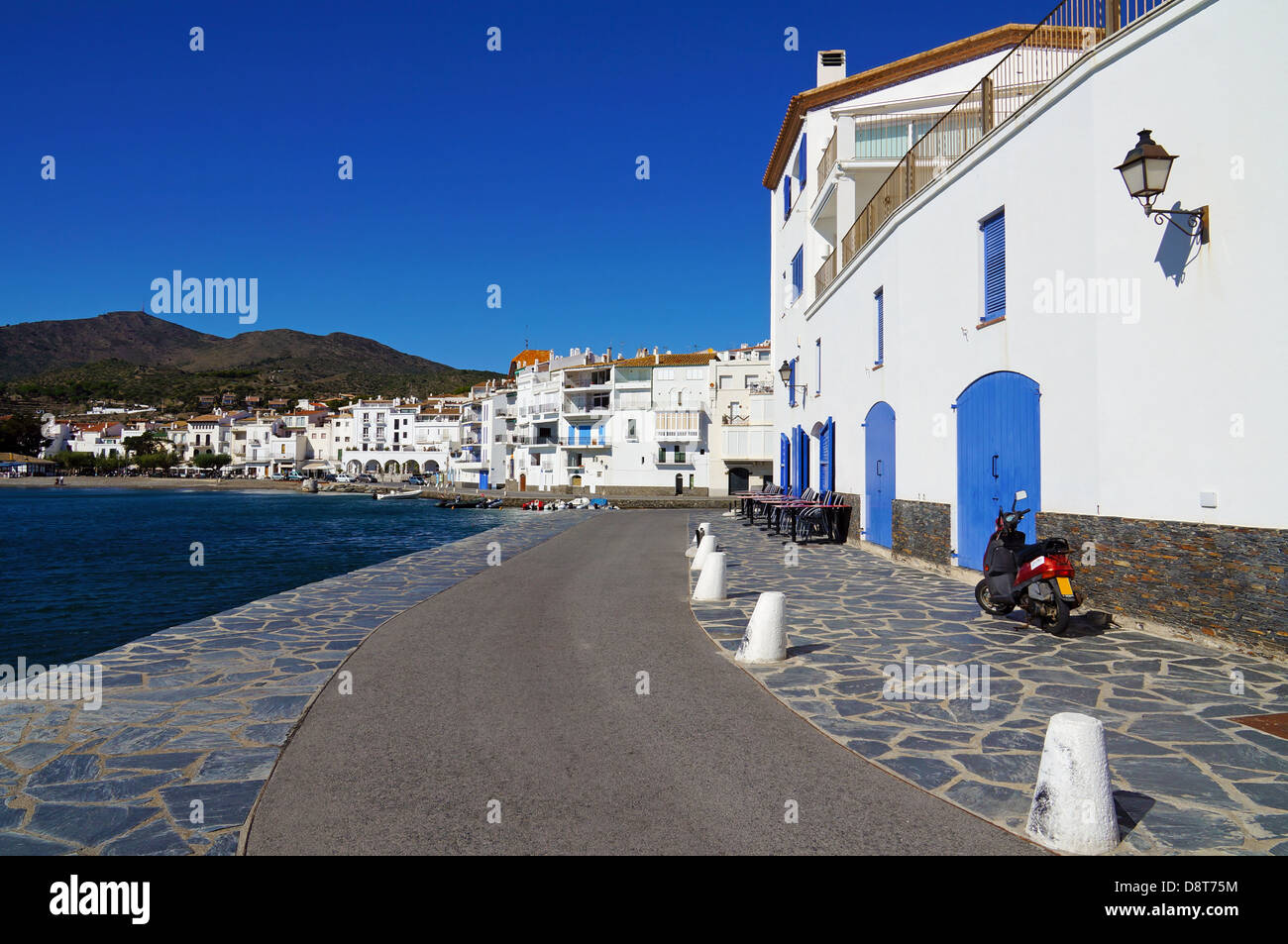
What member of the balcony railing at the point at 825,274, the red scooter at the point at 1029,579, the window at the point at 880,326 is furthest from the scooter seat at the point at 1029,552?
the balcony railing at the point at 825,274

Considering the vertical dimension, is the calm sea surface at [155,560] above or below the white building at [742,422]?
below

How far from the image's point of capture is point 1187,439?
7.90 meters

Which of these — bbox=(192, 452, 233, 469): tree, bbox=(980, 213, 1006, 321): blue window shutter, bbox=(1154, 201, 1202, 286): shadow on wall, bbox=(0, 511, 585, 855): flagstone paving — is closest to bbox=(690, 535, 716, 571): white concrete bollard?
bbox=(980, 213, 1006, 321): blue window shutter

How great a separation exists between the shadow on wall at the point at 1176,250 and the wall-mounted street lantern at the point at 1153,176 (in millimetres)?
41

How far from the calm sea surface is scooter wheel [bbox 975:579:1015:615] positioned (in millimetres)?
12534

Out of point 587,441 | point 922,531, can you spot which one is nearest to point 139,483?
point 587,441

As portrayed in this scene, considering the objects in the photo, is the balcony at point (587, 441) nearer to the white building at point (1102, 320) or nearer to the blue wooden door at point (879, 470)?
the blue wooden door at point (879, 470)

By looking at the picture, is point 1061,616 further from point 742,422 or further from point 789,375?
point 742,422

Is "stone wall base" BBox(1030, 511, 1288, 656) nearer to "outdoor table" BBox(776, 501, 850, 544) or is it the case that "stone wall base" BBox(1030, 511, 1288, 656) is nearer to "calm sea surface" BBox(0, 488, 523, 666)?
"outdoor table" BBox(776, 501, 850, 544)

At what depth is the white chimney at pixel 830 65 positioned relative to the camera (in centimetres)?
2952

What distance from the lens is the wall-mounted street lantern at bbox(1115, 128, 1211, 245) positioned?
7664 mm

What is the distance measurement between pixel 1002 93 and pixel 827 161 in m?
10.8

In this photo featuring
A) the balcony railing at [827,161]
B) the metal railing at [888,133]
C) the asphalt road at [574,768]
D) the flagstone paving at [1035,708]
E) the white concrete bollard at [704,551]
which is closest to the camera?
the asphalt road at [574,768]

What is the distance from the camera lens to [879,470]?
56.4ft
